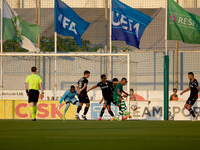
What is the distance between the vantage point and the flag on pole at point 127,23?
1598 cm

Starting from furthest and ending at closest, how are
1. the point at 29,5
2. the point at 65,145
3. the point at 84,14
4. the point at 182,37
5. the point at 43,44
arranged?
the point at 84,14 → the point at 43,44 → the point at 29,5 → the point at 182,37 → the point at 65,145

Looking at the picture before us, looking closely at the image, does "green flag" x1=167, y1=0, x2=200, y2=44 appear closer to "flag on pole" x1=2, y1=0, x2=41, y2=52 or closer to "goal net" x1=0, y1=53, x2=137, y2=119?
"goal net" x1=0, y1=53, x2=137, y2=119

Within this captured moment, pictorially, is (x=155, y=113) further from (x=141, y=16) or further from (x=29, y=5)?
(x=29, y=5)

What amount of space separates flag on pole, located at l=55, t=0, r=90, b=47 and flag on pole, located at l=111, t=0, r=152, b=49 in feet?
5.02

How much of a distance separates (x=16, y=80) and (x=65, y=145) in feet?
46.7

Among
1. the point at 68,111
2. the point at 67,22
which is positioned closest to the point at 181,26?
the point at 67,22

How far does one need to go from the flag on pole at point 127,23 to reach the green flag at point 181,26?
1123mm

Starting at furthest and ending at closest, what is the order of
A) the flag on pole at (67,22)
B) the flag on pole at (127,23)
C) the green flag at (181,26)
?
the flag on pole at (67,22), the flag on pole at (127,23), the green flag at (181,26)

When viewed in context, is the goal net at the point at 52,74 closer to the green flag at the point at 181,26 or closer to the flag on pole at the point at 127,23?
the flag on pole at the point at 127,23

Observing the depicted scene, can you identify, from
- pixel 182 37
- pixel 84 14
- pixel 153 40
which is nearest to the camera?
pixel 182 37

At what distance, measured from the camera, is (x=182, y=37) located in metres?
15.7

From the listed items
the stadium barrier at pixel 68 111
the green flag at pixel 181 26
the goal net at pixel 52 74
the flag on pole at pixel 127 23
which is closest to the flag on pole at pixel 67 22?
the goal net at pixel 52 74

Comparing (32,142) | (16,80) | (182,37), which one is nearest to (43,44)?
(16,80)

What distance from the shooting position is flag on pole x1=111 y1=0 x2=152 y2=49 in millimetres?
15984
